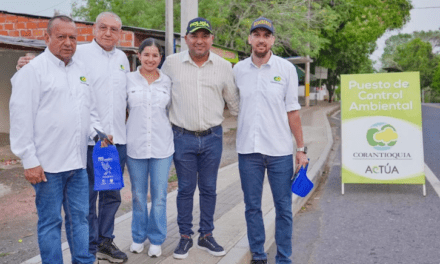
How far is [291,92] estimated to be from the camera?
147 inches

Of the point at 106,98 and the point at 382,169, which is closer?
the point at 106,98

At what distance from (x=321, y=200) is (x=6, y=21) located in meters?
12.4

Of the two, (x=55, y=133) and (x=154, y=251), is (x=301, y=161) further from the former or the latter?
(x=55, y=133)

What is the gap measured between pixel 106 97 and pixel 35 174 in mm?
925

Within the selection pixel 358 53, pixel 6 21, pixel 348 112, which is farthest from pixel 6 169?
pixel 358 53

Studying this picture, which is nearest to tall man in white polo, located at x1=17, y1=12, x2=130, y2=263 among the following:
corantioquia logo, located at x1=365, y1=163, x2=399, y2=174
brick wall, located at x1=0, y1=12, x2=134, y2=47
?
corantioquia logo, located at x1=365, y1=163, x2=399, y2=174

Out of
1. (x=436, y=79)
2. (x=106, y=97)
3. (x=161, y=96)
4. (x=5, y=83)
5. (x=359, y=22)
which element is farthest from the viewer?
(x=436, y=79)

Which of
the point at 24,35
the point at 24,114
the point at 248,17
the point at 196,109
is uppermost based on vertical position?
the point at 248,17

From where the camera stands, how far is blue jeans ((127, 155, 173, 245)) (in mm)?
3828

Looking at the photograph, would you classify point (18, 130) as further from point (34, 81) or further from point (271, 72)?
point (271, 72)

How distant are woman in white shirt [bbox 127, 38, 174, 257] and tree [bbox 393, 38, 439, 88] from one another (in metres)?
85.4

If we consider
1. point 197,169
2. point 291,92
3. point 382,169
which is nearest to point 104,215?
point 197,169

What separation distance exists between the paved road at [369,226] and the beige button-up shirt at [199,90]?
1592 millimetres

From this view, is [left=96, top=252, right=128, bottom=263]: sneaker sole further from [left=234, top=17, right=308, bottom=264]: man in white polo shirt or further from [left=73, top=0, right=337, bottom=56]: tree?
[left=73, top=0, right=337, bottom=56]: tree
